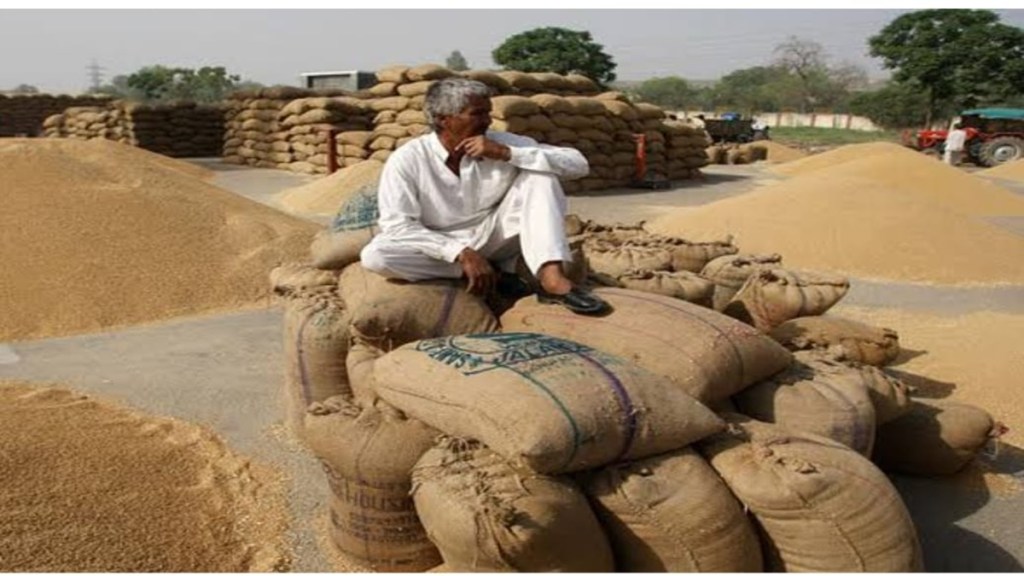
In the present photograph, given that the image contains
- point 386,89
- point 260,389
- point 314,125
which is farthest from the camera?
point 314,125

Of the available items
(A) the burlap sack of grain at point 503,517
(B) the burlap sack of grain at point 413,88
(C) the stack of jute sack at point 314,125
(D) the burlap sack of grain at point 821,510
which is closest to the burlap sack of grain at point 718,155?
(C) the stack of jute sack at point 314,125

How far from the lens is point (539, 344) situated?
7.56ft

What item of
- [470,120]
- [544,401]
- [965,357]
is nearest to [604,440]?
[544,401]

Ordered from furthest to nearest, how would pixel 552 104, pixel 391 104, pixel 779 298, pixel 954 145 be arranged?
1. pixel 954 145
2. pixel 391 104
3. pixel 552 104
4. pixel 779 298

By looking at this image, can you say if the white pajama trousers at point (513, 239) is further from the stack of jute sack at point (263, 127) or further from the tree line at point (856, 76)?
the tree line at point (856, 76)

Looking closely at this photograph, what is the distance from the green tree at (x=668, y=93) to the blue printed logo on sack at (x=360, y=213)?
186 feet

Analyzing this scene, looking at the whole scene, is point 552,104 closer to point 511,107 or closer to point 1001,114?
point 511,107

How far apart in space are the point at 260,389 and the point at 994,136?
64.5 feet

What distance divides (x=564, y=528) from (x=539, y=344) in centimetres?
58

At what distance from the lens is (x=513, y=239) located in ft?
9.79

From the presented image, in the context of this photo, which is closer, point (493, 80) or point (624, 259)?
point (624, 259)

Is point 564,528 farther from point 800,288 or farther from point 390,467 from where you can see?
point 800,288

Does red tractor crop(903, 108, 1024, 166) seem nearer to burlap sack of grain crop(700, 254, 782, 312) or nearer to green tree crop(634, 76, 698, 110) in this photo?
burlap sack of grain crop(700, 254, 782, 312)

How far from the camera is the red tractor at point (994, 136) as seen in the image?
18812mm
